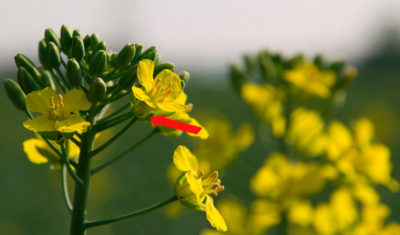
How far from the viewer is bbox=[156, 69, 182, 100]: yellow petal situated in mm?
1770

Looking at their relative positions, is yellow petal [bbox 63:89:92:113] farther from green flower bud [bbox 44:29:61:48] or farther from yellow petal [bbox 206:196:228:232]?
yellow petal [bbox 206:196:228:232]

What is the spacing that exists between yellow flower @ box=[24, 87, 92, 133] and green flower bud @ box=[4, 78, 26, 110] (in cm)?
14

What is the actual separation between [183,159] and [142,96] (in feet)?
0.76

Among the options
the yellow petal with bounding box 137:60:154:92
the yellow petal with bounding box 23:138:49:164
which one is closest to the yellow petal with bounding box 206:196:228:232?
the yellow petal with bounding box 137:60:154:92

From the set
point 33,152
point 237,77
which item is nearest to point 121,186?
point 237,77

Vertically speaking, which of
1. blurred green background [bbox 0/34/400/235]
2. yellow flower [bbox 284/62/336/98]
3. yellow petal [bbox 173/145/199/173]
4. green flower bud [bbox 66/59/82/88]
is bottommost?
blurred green background [bbox 0/34/400/235]

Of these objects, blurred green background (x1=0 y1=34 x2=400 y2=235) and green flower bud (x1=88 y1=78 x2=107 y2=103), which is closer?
green flower bud (x1=88 y1=78 x2=107 y2=103)

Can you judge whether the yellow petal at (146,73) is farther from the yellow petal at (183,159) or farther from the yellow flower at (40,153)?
the yellow flower at (40,153)

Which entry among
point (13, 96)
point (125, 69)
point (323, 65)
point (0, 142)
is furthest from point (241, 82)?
point (0, 142)

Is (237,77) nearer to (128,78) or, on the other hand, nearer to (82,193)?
(128,78)

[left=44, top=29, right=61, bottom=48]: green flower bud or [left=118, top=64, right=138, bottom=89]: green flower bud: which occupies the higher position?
[left=44, top=29, right=61, bottom=48]: green flower bud

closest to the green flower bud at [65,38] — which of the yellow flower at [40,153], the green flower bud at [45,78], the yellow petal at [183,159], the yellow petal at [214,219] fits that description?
the green flower bud at [45,78]

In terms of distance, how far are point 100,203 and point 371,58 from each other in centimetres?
4702

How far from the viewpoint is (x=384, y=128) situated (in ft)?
33.3
